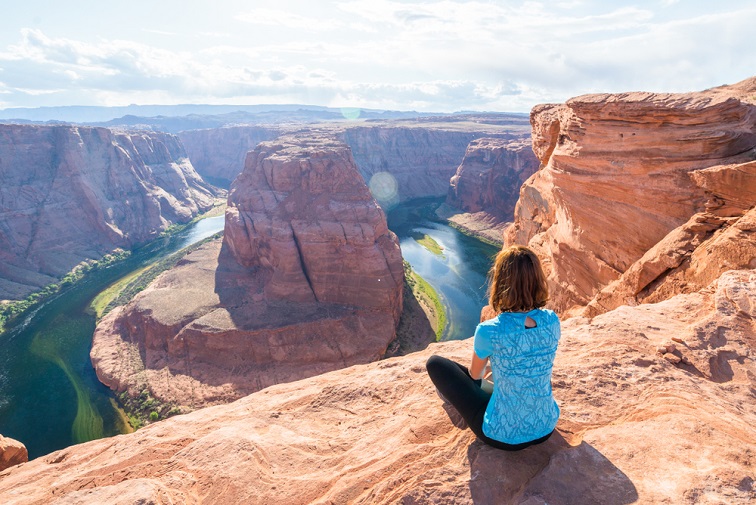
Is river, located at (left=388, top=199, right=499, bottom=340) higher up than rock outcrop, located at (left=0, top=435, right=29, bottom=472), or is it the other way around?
rock outcrop, located at (left=0, top=435, right=29, bottom=472)

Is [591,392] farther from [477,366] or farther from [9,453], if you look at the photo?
[9,453]

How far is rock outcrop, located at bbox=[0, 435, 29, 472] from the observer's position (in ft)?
34.0

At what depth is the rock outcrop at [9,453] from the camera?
10.4m

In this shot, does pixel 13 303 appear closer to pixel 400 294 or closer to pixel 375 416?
pixel 400 294

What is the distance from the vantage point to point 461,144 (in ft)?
467

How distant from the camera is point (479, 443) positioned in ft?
16.5

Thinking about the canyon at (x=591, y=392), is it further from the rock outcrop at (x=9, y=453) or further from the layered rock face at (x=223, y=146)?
the layered rock face at (x=223, y=146)

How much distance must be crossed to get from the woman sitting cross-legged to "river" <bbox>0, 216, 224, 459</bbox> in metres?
37.8

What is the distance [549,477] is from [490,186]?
312ft

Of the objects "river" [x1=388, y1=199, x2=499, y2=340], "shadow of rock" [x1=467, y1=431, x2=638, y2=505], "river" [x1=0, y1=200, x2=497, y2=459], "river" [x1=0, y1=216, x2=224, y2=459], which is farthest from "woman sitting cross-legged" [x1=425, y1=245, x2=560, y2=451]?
"river" [x1=388, y1=199, x2=499, y2=340]

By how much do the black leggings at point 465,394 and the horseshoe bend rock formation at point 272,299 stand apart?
32.5 metres

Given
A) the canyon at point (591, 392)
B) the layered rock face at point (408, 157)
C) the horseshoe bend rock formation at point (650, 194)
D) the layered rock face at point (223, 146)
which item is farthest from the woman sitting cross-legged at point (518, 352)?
the layered rock face at point (223, 146)

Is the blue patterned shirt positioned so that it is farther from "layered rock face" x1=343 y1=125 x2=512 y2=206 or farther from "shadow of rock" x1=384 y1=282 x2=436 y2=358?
"layered rock face" x1=343 y1=125 x2=512 y2=206

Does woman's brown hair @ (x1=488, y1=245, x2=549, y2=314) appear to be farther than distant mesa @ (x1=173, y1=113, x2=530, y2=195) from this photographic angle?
No
